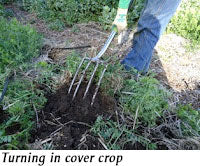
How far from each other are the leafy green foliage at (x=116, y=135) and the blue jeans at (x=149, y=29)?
A: 0.87m

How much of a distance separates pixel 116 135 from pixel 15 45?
176 centimetres

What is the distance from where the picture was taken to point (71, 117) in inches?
75.4

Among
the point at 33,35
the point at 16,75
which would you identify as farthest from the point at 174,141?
the point at 33,35

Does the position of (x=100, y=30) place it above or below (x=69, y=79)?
above

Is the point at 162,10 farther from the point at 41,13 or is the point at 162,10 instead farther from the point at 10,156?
the point at 41,13

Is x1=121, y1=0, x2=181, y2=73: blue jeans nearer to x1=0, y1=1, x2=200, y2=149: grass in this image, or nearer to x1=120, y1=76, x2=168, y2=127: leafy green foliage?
x1=0, y1=1, x2=200, y2=149: grass

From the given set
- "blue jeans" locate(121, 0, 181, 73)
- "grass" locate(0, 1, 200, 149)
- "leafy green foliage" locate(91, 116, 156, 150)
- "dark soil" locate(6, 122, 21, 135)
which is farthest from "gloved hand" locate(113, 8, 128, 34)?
"dark soil" locate(6, 122, 21, 135)

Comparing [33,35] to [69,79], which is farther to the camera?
[33,35]

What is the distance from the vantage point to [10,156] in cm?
157

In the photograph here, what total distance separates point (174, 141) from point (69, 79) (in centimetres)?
121

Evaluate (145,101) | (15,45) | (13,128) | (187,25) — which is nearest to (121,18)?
(145,101)

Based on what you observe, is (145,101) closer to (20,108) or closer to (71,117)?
(71,117)

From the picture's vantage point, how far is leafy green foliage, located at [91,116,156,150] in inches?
69.9

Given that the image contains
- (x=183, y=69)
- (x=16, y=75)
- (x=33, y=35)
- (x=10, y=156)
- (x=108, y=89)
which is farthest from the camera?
(x=183, y=69)
